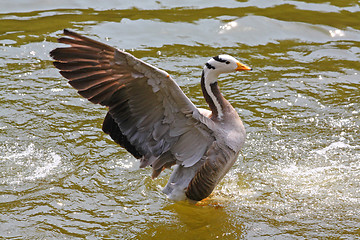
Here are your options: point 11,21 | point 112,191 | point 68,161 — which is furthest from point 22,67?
point 112,191

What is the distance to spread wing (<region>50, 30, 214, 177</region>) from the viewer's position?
5.38 m

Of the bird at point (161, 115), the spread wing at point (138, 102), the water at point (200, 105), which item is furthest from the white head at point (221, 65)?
the water at point (200, 105)

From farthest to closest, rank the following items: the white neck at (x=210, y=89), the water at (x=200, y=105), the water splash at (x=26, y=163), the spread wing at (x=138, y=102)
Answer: the water splash at (x=26, y=163)
the white neck at (x=210, y=89)
the water at (x=200, y=105)
the spread wing at (x=138, y=102)

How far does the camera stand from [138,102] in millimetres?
5754

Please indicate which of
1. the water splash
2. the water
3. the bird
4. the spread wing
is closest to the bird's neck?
the bird

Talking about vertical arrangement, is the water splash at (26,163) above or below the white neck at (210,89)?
below

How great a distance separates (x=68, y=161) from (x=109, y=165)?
1.64 ft

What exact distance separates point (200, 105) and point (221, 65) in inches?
85.4

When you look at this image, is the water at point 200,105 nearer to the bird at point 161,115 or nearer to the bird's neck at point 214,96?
the bird at point 161,115

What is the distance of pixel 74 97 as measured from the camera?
8289mm

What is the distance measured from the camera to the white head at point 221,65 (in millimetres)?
6066

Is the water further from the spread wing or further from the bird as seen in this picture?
the spread wing

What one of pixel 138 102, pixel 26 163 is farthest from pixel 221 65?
pixel 26 163

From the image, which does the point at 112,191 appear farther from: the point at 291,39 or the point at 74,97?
the point at 291,39
